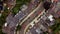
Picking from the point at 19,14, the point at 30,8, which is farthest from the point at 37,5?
the point at 19,14

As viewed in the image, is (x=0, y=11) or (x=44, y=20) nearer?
(x=44, y=20)

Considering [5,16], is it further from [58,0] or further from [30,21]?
[58,0]

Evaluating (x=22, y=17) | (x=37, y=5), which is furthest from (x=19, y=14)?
(x=37, y=5)

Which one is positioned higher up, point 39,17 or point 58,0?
point 58,0

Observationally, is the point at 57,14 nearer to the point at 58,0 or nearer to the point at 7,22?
the point at 58,0

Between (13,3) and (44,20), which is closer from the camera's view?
(44,20)

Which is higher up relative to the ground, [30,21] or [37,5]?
[37,5]
